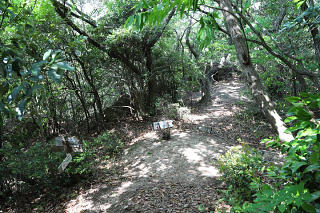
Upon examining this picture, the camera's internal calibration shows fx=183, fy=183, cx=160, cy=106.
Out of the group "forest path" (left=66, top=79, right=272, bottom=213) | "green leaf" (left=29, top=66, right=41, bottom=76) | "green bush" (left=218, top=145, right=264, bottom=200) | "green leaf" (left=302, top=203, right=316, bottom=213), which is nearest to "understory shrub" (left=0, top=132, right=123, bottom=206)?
"forest path" (left=66, top=79, right=272, bottom=213)

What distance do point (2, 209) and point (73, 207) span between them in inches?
69.7

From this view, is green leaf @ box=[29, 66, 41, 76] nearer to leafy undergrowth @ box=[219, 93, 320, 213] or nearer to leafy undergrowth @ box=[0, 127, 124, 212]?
leafy undergrowth @ box=[219, 93, 320, 213]

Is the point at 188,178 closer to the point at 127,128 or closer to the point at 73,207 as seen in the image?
the point at 73,207

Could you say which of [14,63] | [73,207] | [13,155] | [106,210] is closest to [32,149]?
[13,155]

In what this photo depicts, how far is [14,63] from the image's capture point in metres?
1.10

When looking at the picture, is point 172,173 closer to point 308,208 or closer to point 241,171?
point 241,171

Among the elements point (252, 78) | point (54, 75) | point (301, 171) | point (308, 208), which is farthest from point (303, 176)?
point (54, 75)

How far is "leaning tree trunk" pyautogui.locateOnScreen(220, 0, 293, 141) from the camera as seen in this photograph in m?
1.37

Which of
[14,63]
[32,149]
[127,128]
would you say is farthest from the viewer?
[127,128]

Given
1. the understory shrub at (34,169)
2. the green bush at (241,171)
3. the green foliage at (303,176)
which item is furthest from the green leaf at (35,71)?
the understory shrub at (34,169)

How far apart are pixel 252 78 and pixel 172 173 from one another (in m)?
3.53

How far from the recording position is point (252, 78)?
1.51m

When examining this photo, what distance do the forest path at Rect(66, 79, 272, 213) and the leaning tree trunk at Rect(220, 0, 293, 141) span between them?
87.3 inches

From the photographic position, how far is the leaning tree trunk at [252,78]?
1.37 metres
